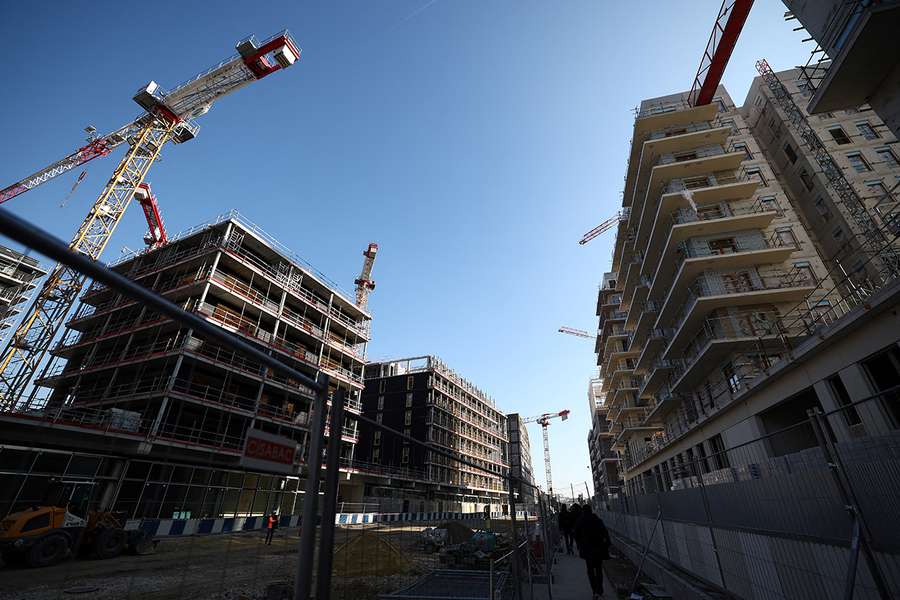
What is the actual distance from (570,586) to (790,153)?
38.8 metres

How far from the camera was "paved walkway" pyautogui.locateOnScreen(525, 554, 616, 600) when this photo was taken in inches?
341

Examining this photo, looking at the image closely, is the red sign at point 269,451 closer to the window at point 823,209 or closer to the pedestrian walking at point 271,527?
the pedestrian walking at point 271,527

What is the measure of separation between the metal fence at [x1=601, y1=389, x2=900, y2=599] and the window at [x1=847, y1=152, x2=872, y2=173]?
3263 centimetres

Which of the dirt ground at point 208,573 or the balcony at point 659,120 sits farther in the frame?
the balcony at point 659,120

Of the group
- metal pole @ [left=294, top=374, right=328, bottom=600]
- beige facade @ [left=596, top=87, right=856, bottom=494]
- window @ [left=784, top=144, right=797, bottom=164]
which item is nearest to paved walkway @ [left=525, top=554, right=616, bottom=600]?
beige facade @ [left=596, top=87, right=856, bottom=494]

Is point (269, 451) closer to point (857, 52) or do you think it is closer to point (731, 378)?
point (857, 52)

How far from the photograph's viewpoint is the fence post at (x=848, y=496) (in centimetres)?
365

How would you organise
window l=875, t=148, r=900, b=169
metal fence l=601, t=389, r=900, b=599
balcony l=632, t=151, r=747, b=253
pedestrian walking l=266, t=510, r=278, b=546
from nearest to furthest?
1. metal fence l=601, t=389, r=900, b=599
2. pedestrian walking l=266, t=510, r=278, b=546
3. balcony l=632, t=151, r=747, b=253
4. window l=875, t=148, r=900, b=169

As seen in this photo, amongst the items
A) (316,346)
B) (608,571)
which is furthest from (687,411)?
(316,346)

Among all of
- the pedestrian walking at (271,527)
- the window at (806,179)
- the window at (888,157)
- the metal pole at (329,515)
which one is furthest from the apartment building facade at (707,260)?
the metal pole at (329,515)

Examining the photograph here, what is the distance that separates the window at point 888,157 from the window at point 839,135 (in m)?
2.09

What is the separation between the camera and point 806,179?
30.7 m

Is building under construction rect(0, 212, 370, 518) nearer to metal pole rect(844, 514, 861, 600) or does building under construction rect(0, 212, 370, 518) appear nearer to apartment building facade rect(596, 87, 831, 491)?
metal pole rect(844, 514, 861, 600)

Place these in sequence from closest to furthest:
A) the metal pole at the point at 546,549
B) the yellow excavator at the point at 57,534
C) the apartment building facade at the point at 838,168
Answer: the metal pole at the point at 546,549, the yellow excavator at the point at 57,534, the apartment building facade at the point at 838,168
